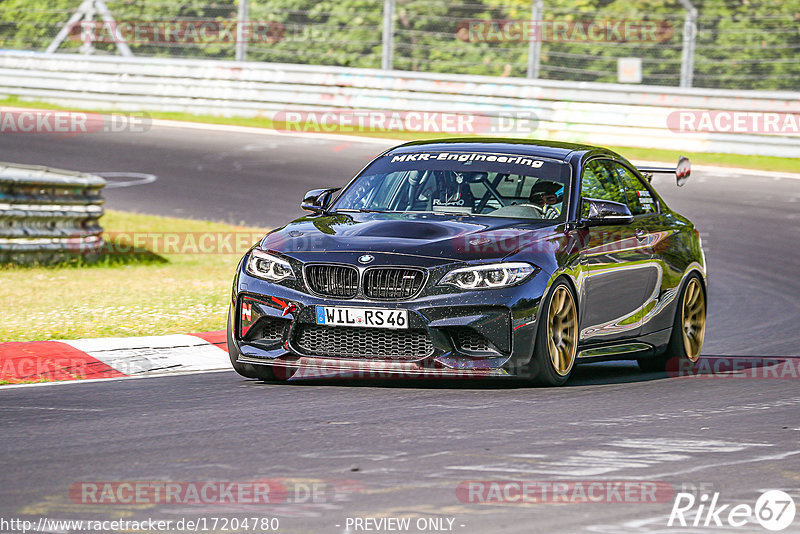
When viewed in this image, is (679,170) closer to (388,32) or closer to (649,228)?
(649,228)

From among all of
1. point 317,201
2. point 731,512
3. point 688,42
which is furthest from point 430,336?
point 688,42

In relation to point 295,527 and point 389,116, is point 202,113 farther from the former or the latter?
point 295,527

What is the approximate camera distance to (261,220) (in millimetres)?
18531

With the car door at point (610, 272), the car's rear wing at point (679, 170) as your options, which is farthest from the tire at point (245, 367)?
the car's rear wing at point (679, 170)

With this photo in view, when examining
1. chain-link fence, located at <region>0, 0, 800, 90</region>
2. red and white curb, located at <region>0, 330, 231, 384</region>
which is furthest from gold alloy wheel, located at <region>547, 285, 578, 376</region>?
chain-link fence, located at <region>0, 0, 800, 90</region>

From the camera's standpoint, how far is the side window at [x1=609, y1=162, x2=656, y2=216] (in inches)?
407

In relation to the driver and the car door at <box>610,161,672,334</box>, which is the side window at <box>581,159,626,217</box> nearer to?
the car door at <box>610,161,672,334</box>

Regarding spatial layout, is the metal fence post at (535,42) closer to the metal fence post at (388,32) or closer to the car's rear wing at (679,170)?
the metal fence post at (388,32)

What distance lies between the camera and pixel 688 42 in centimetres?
2383

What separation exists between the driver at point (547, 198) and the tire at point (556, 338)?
2.21 ft

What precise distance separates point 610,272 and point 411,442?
9.82 feet

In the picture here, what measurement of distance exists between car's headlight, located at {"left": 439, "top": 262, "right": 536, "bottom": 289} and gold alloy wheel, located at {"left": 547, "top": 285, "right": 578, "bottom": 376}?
12.4 inches

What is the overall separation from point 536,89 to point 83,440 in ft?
61.4

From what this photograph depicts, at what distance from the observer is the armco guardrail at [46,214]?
14.7 metres
